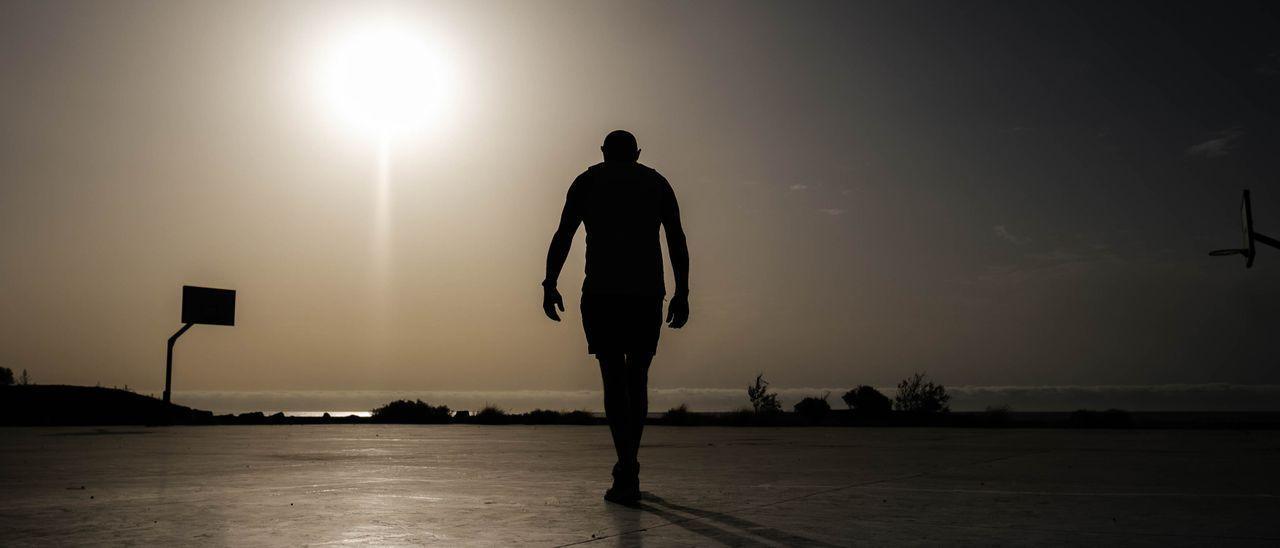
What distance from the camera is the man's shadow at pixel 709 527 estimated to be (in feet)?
10.7

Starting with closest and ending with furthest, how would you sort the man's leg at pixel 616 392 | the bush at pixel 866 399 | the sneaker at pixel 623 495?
the sneaker at pixel 623 495
the man's leg at pixel 616 392
the bush at pixel 866 399

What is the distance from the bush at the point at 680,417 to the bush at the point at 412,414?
5114 millimetres

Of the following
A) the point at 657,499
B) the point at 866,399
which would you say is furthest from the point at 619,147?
the point at 866,399

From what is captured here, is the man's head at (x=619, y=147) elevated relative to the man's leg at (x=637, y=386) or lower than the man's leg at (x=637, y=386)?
elevated

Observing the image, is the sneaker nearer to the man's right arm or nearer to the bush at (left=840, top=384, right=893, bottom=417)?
the man's right arm

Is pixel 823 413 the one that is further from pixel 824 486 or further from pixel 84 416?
pixel 824 486

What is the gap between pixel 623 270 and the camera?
204 inches

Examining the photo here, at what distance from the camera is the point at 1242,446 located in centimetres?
945

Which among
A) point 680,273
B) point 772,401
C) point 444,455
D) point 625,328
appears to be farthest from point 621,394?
point 772,401

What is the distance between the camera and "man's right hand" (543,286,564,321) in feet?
17.5

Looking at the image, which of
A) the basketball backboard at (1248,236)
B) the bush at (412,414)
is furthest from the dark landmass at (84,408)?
the basketball backboard at (1248,236)

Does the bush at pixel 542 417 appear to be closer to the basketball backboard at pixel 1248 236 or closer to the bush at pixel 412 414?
the bush at pixel 412 414

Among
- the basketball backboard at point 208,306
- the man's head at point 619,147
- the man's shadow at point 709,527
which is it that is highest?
the basketball backboard at point 208,306

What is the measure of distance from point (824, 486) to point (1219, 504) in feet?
5.81
